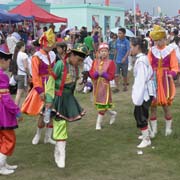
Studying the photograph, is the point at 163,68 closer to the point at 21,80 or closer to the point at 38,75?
the point at 38,75

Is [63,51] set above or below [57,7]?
below

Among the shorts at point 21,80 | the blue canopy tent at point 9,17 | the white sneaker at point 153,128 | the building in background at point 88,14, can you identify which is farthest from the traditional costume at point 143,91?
the building in background at point 88,14

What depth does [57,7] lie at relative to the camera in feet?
102

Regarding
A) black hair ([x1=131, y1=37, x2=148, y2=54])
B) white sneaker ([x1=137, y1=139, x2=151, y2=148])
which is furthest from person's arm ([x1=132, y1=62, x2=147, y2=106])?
white sneaker ([x1=137, y1=139, x2=151, y2=148])

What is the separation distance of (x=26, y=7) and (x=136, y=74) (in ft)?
50.1

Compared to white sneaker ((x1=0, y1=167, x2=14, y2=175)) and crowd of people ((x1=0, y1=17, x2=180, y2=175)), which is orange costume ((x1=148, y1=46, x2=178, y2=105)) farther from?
white sneaker ((x1=0, y1=167, x2=14, y2=175))

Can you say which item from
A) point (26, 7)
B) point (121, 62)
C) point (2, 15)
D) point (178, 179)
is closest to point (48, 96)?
point (178, 179)

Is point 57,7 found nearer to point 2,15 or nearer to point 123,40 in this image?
point 2,15

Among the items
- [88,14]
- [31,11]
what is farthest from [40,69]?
[88,14]

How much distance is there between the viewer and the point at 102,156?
5715 mm

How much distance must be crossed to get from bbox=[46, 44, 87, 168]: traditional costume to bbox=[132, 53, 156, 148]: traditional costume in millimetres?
976

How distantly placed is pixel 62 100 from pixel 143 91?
4.16 ft

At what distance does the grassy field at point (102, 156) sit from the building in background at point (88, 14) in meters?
22.7

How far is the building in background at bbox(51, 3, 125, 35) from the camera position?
1169 inches
